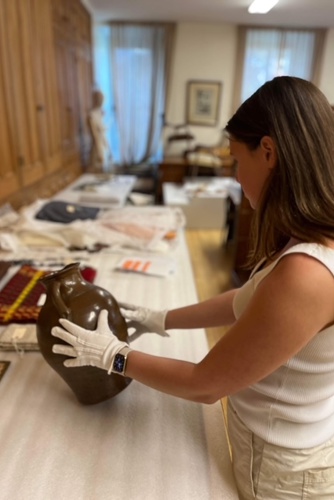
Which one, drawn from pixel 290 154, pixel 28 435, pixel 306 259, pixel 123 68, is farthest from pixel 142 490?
pixel 123 68

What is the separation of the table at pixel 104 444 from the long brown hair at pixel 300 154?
0.45 meters

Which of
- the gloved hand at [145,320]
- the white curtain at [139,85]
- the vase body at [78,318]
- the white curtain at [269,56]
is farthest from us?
the white curtain at [139,85]

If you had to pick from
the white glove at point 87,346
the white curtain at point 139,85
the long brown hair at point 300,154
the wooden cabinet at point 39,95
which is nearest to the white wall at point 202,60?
the white curtain at point 139,85

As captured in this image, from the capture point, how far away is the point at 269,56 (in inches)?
184

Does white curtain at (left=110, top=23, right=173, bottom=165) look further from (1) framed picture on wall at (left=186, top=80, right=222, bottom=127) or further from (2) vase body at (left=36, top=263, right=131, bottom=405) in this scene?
(2) vase body at (left=36, top=263, right=131, bottom=405)

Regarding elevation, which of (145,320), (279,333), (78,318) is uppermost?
(279,333)

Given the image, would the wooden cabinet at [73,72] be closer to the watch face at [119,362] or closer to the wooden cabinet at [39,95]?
the wooden cabinet at [39,95]

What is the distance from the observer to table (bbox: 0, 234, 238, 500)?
0.62m

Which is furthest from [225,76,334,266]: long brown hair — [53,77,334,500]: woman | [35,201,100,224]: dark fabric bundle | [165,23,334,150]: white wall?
[165,23,334,150]: white wall

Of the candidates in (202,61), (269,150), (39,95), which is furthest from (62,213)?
(202,61)

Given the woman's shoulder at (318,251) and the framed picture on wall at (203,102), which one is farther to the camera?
the framed picture on wall at (203,102)

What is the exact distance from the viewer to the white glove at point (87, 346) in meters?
0.68

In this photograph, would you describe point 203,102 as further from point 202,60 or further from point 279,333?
point 279,333

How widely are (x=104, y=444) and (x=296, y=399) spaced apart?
372mm
